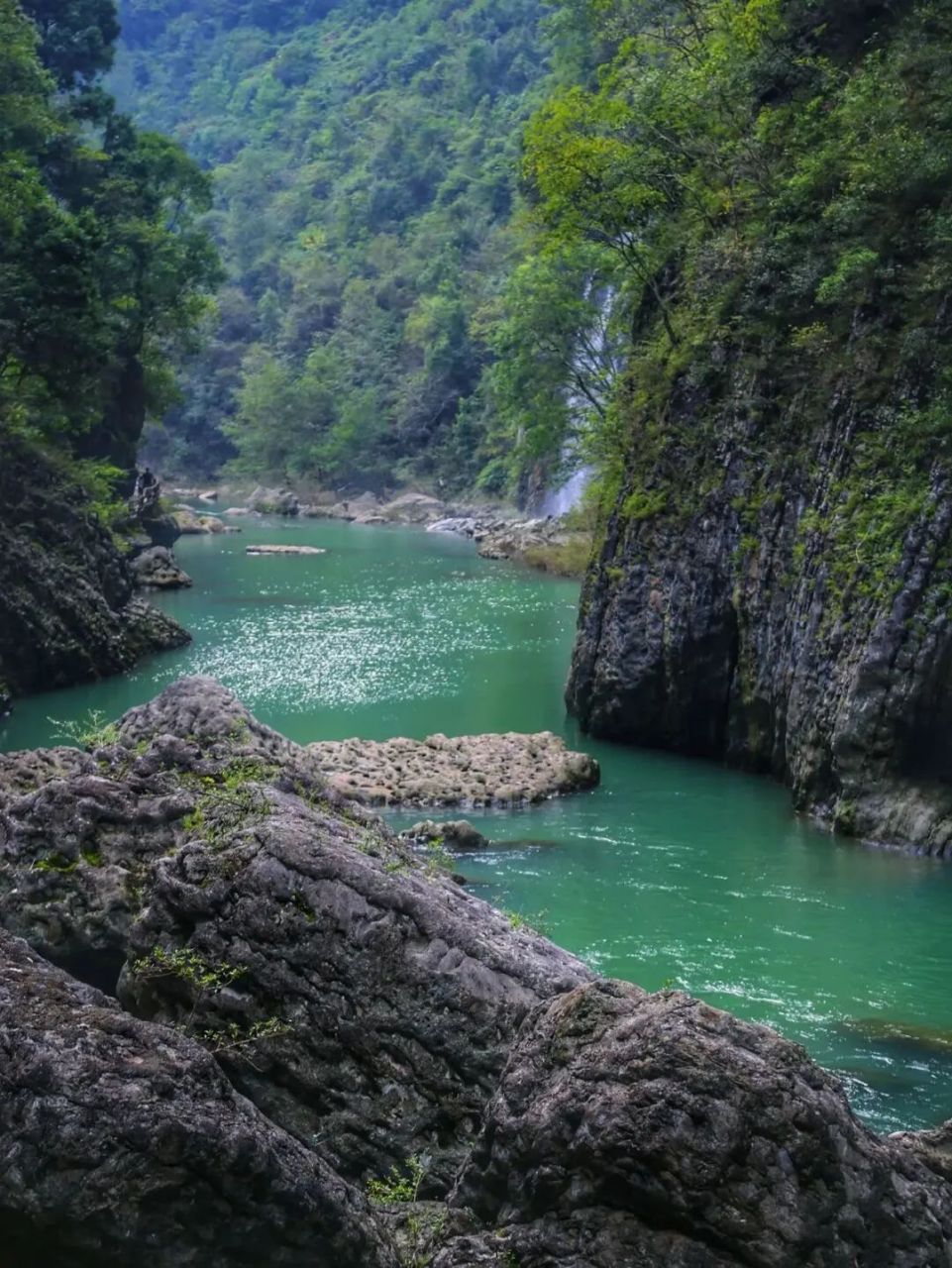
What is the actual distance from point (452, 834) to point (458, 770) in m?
3.54

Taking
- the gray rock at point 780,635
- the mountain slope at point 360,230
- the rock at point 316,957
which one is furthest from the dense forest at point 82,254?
the mountain slope at point 360,230

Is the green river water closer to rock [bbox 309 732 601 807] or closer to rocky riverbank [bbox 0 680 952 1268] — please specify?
rock [bbox 309 732 601 807]

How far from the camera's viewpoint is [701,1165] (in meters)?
4.29

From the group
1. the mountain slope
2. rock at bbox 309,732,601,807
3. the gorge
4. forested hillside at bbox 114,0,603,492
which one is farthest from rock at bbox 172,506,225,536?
rock at bbox 309,732,601,807

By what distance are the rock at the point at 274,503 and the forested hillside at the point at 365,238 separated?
6488 mm

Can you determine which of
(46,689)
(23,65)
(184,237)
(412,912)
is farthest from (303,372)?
(412,912)

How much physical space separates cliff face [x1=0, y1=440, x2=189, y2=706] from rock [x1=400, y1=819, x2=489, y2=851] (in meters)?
11.3

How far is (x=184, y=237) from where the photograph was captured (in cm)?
4500

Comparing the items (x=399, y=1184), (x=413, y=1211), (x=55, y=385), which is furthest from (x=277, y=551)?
(x=413, y=1211)

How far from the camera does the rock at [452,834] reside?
637 inches

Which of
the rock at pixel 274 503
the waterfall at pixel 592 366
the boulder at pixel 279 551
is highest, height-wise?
the waterfall at pixel 592 366

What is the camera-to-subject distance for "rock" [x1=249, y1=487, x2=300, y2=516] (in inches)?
2985

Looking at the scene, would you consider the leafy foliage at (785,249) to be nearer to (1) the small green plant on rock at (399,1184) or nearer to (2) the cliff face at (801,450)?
(2) the cliff face at (801,450)

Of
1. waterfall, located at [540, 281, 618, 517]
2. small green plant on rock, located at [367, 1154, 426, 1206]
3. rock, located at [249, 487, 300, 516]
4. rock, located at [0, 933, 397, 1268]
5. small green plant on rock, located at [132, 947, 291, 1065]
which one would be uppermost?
waterfall, located at [540, 281, 618, 517]
